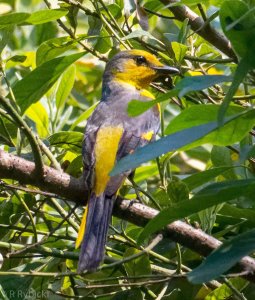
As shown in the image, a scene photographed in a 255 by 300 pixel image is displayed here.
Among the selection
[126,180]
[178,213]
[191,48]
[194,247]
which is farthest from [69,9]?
[178,213]

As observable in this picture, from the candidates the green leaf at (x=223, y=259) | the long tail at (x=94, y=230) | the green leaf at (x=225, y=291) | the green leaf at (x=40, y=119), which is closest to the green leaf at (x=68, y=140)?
the long tail at (x=94, y=230)

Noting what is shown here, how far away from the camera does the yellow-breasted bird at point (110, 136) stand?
120 inches

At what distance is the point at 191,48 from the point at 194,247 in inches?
43.5

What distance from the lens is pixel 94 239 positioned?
A: 2.94 m

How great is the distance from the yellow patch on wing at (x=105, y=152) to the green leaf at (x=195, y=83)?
131 centimetres

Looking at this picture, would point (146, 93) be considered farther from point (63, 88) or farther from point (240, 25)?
point (240, 25)

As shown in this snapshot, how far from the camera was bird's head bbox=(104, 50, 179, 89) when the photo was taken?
192 inches

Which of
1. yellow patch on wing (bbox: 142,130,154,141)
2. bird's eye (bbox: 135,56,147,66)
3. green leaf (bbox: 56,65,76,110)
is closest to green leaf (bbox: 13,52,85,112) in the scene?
green leaf (bbox: 56,65,76,110)

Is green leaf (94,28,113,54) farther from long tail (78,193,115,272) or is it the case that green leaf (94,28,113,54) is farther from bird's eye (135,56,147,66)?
bird's eye (135,56,147,66)

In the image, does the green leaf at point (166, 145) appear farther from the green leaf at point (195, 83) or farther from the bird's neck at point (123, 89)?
the bird's neck at point (123, 89)

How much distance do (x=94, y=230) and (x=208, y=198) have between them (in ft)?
3.14

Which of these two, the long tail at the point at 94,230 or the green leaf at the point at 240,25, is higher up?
the green leaf at the point at 240,25

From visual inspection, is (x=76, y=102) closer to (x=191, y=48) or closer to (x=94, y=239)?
(x=191, y=48)

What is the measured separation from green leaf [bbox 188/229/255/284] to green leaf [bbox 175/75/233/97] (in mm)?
405
